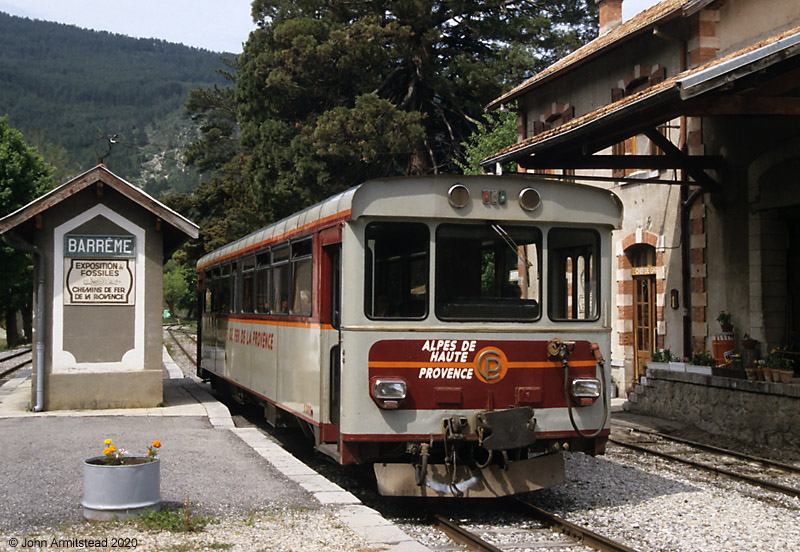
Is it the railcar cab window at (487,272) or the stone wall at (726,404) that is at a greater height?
the railcar cab window at (487,272)

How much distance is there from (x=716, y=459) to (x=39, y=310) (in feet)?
32.2

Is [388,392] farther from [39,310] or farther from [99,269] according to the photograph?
[39,310]

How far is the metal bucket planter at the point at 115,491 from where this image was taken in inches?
269

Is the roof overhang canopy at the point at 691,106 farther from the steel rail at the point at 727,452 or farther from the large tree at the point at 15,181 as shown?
the large tree at the point at 15,181

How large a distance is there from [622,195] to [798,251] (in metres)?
5.26

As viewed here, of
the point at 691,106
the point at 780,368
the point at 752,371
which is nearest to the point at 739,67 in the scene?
the point at 691,106

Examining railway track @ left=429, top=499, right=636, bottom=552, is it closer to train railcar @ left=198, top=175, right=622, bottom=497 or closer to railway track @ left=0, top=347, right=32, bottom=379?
train railcar @ left=198, top=175, right=622, bottom=497

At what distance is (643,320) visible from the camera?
19219 mm

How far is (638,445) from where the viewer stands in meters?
12.7

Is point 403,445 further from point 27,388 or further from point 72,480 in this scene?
point 27,388

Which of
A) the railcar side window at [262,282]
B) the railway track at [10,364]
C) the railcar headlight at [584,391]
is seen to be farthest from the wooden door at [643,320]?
the railway track at [10,364]

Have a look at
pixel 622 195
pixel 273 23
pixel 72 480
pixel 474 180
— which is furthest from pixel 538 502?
pixel 273 23

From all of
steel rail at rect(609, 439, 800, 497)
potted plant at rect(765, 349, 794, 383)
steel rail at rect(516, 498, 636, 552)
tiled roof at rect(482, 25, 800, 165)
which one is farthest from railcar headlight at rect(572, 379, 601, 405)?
potted plant at rect(765, 349, 794, 383)

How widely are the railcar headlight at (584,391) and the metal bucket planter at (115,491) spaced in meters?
3.61
